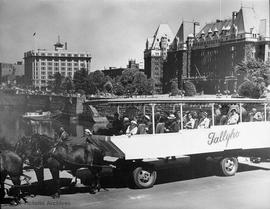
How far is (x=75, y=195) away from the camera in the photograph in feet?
33.8

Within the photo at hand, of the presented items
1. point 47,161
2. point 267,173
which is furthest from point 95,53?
point 267,173

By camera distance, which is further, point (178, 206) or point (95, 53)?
point (95, 53)

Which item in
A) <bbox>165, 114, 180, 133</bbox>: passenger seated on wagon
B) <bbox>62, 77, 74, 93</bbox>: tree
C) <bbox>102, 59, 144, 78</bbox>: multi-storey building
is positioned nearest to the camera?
<bbox>165, 114, 180, 133</bbox>: passenger seated on wagon

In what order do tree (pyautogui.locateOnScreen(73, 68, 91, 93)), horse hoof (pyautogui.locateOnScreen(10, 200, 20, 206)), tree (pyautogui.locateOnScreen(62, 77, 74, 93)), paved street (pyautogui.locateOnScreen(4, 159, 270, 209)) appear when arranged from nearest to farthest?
horse hoof (pyautogui.locateOnScreen(10, 200, 20, 206))
paved street (pyautogui.locateOnScreen(4, 159, 270, 209))
tree (pyautogui.locateOnScreen(73, 68, 91, 93))
tree (pyautogui.locateOnScreen(62, 77, 74, 93))

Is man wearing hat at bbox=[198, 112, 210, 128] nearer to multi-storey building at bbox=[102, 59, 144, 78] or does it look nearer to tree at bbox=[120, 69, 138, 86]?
multi-storey building at bbox=[102, 59, 144, 78]

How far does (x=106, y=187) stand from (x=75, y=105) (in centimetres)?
4840

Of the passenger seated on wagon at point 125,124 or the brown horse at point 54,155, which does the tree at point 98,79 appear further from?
the brown horse at point 54,155

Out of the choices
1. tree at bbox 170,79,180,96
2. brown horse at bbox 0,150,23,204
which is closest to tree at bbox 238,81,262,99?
tree at bbox 170,79,180,96

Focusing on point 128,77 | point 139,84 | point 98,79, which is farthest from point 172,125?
point 139,84

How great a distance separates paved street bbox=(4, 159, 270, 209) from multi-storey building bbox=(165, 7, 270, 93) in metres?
A: 69.8

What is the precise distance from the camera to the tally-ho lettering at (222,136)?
39.3 ft

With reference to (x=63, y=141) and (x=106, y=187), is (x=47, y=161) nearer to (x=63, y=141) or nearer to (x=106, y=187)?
(x=63, y=141)

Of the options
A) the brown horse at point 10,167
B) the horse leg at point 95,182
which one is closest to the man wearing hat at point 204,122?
the horse leg at point 95,182

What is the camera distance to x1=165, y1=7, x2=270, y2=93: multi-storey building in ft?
298
